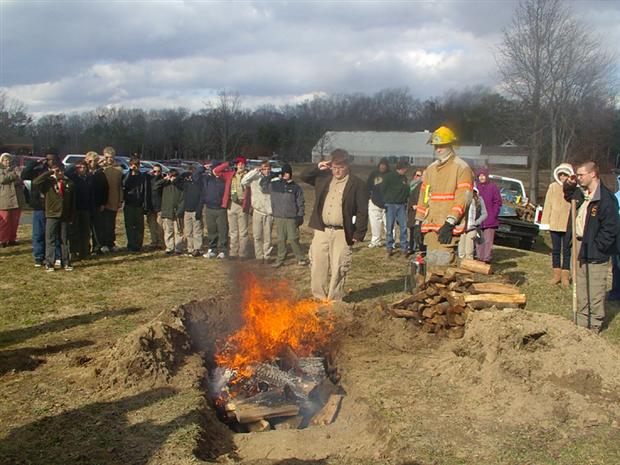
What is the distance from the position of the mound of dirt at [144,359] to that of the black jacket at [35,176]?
5322 millimetres

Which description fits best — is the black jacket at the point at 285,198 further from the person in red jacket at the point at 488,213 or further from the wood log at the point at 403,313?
the wood log at the point at 403,313

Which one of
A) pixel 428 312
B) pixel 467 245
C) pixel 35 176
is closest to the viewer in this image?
pixel 428 312

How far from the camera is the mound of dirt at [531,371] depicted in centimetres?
458

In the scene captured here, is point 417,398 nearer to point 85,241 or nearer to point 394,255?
point 394,255

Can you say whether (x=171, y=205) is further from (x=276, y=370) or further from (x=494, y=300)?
(x=494, y=300)

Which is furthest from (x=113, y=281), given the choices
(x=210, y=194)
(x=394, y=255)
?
(x=394, y=255)

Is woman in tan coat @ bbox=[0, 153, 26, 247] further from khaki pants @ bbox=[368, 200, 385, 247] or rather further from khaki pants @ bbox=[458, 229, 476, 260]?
khaki pants @ bbox=[458, 229, 476, 260]

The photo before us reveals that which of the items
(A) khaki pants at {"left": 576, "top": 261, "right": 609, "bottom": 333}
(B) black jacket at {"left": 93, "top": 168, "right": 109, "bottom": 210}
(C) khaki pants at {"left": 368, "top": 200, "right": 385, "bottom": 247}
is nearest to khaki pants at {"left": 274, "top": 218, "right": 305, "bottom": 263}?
(C) khaki pants at {"left": 368, "top": 200, "right": 385, "bottom": 247}

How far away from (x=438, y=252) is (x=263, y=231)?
505 centimetres

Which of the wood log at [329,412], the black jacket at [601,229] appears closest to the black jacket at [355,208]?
the wood log at [329,412]

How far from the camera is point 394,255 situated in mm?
12086

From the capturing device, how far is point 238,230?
11727mm

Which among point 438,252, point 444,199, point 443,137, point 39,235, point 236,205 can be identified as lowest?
point 39,235

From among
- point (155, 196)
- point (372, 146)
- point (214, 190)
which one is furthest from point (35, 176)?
point (372, 146)
